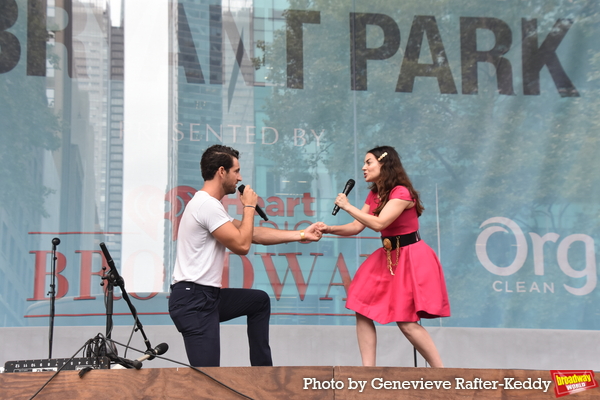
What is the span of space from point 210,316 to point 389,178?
43.5 inches

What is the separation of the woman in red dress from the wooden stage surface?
0.68 meters

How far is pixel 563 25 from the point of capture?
14.9 ft

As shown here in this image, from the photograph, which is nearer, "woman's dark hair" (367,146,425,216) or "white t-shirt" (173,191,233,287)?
"white t-shirt" (173,191,233,287)

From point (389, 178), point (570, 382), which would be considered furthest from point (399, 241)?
point (570, 382)

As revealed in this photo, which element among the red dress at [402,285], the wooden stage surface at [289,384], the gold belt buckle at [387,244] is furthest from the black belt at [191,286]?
the gold belt buckle at [387,244]

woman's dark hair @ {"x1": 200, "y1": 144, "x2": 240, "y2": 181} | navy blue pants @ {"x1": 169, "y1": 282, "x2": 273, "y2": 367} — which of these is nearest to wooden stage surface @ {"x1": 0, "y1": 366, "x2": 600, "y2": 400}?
navy blue pants @ {"x1": 169, "y1": 282, "x2": 273, "y2": 367}

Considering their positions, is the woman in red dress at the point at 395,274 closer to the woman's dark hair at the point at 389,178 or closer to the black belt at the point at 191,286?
the woman's dark hair at the point at 389,178

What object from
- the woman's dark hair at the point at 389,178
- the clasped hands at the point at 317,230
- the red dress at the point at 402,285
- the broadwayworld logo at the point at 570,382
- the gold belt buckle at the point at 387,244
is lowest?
the broadwayworld logo at the point at 570,382

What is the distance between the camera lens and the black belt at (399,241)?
9.99 feet

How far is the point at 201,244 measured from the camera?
9.11 ft

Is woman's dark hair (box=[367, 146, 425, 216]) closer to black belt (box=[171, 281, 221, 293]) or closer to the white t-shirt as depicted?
the white t-shirt

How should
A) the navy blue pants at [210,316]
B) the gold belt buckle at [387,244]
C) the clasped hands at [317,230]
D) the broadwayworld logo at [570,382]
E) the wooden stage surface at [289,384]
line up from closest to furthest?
the wooden stage surface at [289,384] → the broadwayworld logo at [570,382] → the navy blue pants at [210,316] → the gold belt buckle at [387,244] → the clasped hands at [317,230]

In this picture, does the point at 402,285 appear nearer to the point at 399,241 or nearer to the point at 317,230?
the point at 399,241

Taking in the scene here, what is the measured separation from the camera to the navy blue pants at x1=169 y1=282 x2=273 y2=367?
2.64 m
